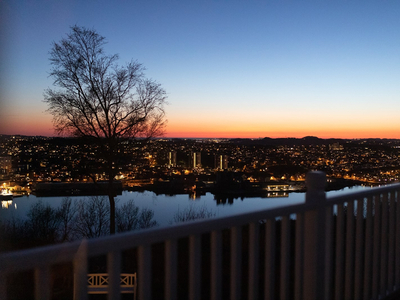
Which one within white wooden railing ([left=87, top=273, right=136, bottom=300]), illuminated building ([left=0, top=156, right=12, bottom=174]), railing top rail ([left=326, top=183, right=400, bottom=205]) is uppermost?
illuminated building ([left=0, top=156, right=12, bottom=174])

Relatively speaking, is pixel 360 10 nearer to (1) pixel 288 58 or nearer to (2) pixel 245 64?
(1) pixel 288 58

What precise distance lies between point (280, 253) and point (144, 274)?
0.99 meters

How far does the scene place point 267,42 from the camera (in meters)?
15.1

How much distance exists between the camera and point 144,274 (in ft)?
3.89

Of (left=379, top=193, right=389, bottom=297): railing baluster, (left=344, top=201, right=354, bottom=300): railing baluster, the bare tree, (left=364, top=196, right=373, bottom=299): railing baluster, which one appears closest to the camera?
(left=344, top=201, right=354, bottom=300): railing baluster

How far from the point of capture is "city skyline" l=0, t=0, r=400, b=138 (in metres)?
6.61

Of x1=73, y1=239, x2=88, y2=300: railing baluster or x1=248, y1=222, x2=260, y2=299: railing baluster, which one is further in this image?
x1=248, y1=222, x2=260, y2=299: railing baluster

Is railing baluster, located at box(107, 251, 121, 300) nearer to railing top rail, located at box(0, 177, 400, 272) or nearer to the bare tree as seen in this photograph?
railing top rail, located at box(0, 177, 400, 272)

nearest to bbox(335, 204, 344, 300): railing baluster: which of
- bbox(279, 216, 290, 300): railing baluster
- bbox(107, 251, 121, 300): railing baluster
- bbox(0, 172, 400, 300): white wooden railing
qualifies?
bbox(0, 172, 400, 300): white wooden railing

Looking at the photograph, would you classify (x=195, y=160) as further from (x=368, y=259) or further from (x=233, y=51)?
(x=368, y=259)

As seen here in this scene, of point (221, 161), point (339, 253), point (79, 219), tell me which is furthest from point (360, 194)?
point (221, 161)

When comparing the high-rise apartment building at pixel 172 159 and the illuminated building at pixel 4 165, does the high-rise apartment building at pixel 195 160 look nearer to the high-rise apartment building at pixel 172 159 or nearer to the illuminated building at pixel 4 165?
the high-rise apartment building at pixel 172 159

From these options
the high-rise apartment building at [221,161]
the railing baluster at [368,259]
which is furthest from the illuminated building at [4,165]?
the high-rise apartment building at [221,161]

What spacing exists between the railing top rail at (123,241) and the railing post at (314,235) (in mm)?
222
